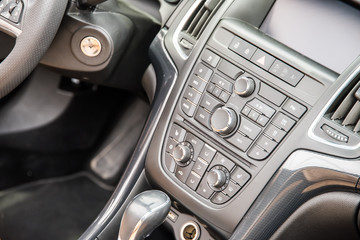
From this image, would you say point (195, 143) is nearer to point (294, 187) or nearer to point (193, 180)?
point (193, 180)

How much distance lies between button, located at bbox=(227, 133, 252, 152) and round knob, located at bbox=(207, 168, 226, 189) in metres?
0.06

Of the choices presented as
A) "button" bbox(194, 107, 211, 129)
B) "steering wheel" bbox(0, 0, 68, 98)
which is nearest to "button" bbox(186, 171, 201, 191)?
"button" bbox(194, 107, 211, 129)

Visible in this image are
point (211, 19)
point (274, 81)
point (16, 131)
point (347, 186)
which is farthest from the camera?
point (16, 131)

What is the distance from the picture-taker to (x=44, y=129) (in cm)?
171

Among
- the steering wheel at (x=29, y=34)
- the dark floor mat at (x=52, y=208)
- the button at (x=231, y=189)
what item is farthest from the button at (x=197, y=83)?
the dark floor mat at (x=52, y=208)

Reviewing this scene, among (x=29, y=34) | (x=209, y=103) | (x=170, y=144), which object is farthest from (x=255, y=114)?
(x=29, y=34)

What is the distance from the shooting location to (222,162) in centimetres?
110

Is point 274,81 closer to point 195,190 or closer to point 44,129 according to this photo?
point 195,190

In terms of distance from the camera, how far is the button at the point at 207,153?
1.11 m

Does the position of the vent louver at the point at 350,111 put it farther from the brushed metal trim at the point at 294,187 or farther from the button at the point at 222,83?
the button at the point at 222,83

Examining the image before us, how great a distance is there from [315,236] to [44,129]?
96cm

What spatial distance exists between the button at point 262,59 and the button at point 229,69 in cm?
4

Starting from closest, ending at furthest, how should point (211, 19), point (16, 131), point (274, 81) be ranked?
1. point (274, 81)
2. point (211, 19)
3. point (16, 131)

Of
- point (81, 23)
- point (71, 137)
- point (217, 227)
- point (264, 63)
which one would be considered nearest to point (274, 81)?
point (264, 63)
